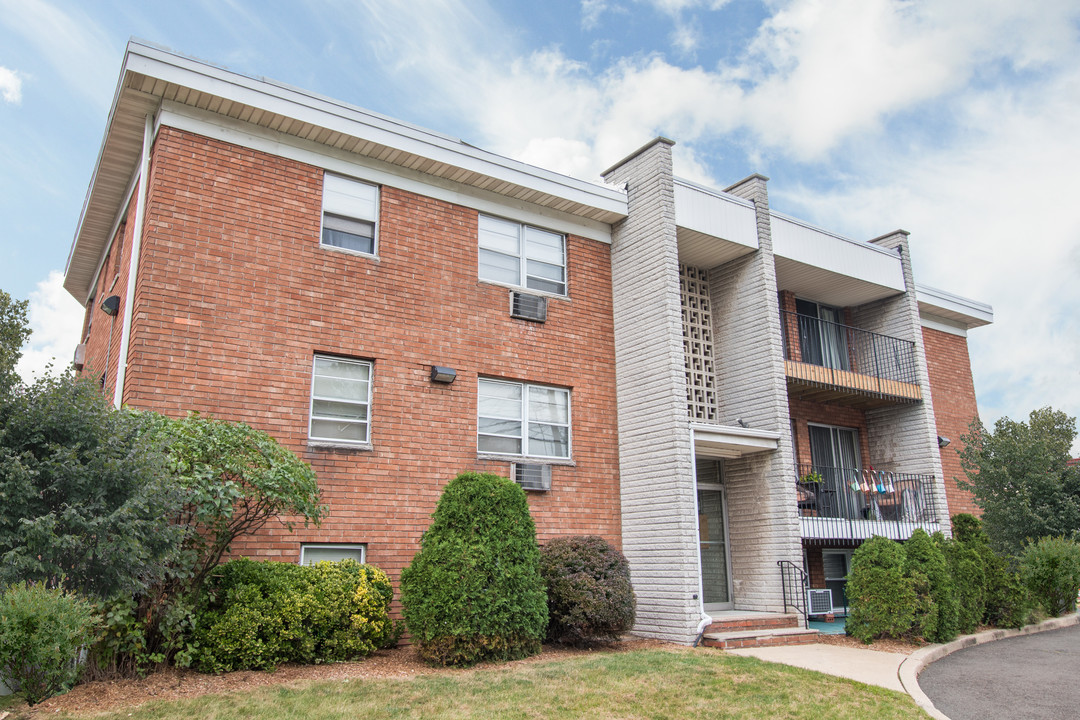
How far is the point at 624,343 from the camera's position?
13.5 meters

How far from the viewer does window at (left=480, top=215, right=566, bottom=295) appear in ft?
42.0

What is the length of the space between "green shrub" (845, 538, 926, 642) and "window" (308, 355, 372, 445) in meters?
7.69

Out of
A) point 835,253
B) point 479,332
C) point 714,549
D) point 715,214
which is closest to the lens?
point 479,332

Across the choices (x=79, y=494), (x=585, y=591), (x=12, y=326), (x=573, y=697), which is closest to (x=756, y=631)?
(x=585, y=591)

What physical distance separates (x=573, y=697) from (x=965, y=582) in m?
8.16

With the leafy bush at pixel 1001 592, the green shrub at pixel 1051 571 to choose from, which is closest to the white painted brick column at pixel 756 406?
the leafy bush at pixel 1001 592

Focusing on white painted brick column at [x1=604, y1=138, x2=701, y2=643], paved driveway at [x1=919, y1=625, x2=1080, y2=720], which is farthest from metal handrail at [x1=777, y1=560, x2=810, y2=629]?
paved driveway at [x1=919, y1=625, x2=1080, y2=720]

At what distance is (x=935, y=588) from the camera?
11727 mm

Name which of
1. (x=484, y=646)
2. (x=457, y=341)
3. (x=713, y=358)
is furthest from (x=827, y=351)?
(x=484, y=646)

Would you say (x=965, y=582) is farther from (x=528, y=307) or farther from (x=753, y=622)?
(x=528, y=307)

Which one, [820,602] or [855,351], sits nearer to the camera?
[820,602]

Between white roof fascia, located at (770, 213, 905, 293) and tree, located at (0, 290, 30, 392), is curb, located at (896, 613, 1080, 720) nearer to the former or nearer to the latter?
white roof fascia, located at (770, 213, 905, 293)

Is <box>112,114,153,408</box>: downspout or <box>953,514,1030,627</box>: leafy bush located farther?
<box>953,514,1030,627</box>: leafy bush

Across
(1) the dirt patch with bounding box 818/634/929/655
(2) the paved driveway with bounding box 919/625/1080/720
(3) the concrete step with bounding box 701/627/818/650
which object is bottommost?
(2) the paved driveway with bounding box 919/625/1080/720
